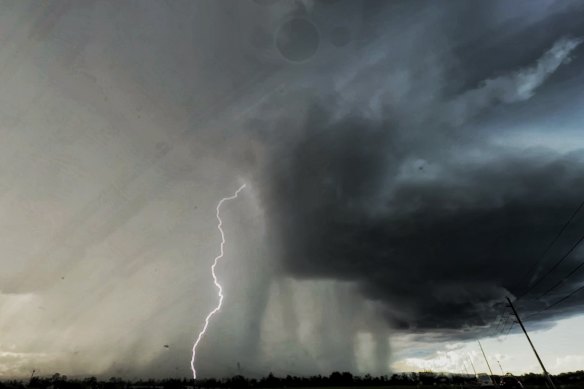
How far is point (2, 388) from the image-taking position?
113812 millimetres

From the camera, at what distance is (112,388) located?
164 meters

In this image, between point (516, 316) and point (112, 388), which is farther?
point (112, 388)

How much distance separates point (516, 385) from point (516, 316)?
1141 centimetres

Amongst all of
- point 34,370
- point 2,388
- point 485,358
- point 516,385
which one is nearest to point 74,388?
point 34,370

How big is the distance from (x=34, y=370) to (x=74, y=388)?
37909 mm

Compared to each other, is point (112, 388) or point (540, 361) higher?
point (112, 388)

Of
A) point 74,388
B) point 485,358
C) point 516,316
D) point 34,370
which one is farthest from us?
point 74,388

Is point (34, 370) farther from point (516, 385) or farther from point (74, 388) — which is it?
point (516, 385)

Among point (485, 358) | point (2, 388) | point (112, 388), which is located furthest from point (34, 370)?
point (485, 358)

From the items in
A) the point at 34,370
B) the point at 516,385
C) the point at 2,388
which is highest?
the point at 34,370

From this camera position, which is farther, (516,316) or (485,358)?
(485,358)

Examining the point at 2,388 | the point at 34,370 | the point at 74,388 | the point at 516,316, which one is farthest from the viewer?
the point at 74,388

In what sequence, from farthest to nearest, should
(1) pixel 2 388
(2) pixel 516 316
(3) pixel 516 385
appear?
(1) pixel 2 388
(2) pixel 516 316
(3) pixel 516 385

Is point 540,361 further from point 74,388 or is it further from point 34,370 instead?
point 74,388
